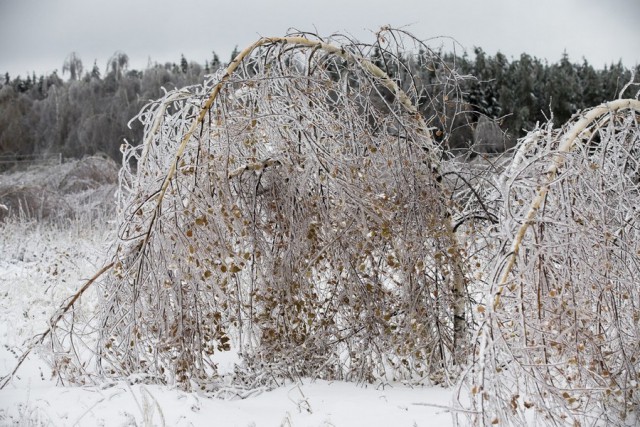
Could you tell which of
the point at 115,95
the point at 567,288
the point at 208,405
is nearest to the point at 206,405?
the point at 208,405

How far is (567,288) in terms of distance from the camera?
4309mm

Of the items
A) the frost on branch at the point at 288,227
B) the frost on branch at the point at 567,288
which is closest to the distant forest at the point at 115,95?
the frost on branch at the point at 288,227

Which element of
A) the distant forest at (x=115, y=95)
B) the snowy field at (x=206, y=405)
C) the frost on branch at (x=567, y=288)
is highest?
the distant forest at (x=115, y=95)

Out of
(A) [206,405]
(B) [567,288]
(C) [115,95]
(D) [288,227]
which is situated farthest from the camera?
(C) [115,95]

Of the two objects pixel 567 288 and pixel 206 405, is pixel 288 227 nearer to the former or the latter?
pixel 206 405

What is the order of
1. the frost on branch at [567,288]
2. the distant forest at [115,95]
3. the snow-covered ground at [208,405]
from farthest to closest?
the distant forest at [115,95] < the snow-covered ground at [208,405] < the frost on branch at [567,288]

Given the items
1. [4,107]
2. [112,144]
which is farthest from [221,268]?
[4,107]

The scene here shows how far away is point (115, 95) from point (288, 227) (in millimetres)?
32329

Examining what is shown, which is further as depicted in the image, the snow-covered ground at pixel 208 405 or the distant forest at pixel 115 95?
the distant forest at pixel 115 95

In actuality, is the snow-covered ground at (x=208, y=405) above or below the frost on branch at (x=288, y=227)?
below

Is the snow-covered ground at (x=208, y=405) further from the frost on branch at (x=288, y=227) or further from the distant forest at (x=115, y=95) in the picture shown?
the distant forest at (x=115, y=95)

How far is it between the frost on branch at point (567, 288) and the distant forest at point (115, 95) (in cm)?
2157

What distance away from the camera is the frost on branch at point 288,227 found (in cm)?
513

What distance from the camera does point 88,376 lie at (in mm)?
5453
